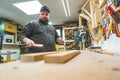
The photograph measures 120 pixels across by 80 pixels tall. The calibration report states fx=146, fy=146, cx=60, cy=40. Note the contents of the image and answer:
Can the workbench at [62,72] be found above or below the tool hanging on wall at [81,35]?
below

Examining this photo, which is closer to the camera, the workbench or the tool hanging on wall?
the workbench

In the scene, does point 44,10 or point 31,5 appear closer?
point 44,10

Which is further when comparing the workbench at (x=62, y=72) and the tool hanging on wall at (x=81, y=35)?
the tool hanging on wall at (x=81, y=35)

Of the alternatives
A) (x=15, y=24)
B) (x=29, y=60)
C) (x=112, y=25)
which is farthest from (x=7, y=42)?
(x=29, y=60)

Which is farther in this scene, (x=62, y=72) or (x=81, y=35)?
(x=81, y=35)

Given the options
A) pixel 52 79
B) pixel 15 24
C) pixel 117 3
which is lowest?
pixel 52 79

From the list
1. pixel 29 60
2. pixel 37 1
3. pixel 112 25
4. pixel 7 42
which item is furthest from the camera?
pixel 7 42

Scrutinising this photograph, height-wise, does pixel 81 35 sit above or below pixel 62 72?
above

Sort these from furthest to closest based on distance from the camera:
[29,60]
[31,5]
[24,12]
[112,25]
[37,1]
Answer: [24,12], [31,5], [37,1], [112,25], [29,60]

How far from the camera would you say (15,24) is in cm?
772

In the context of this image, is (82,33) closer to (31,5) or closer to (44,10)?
(44,10)

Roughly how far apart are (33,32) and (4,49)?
534cm

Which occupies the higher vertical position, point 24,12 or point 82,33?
point 24,12

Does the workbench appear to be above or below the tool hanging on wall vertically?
below
